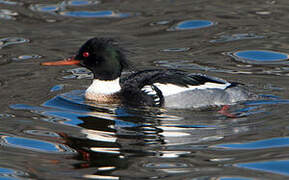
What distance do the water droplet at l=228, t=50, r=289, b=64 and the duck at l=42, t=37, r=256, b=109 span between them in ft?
6.49

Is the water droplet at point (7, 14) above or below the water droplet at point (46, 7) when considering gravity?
below

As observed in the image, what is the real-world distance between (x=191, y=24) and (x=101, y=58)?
4659 millimetres

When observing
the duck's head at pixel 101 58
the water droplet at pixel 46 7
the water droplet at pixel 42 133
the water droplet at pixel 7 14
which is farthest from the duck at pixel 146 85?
the water droplet at pixel 46 7

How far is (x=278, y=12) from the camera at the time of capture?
1342 cm

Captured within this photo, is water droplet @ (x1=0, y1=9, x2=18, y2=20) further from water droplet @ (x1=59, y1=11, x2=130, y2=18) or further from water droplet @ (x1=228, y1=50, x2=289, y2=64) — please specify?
water droplet @ (x1=228, y1=50, x2=289, y2=64)

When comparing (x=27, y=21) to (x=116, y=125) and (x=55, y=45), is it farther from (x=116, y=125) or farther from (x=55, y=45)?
(x=116, y=125)

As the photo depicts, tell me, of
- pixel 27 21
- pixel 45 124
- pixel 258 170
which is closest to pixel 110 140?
pixel 45 124

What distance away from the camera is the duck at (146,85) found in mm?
8711

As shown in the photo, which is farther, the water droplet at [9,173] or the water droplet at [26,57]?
the water droplet at [26,57]

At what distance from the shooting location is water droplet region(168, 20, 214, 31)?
13078mm

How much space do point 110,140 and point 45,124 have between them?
1133 millimetres

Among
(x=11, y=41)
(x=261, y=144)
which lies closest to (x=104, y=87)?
(x=261, y=144)

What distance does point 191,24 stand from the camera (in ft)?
43.3

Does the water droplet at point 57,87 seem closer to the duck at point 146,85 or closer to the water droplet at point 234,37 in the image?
the duck at point 146,85
